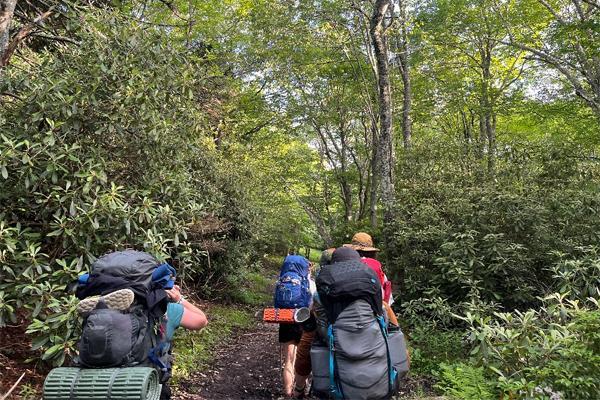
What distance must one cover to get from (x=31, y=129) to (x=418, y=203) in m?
7.67

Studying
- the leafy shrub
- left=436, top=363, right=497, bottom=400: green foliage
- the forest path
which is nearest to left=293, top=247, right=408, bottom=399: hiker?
left=436, top=363, right=497, bottom=400: green foliage

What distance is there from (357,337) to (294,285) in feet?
6.55

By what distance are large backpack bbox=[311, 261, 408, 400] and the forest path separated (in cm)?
244

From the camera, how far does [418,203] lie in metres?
9.98

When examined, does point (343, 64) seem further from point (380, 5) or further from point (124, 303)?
point (124, 303)

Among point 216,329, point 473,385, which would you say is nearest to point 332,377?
point 473,385

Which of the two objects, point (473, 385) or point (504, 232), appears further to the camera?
point (504, 232)

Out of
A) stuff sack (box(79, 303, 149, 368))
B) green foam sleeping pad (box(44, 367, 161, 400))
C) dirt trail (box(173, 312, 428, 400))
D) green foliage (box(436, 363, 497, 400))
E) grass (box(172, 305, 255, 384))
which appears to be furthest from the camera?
grass (box(172, 305, 255, 384))

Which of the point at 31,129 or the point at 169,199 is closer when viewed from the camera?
the point at 31,129

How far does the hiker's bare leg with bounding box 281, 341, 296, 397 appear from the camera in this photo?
559 cm

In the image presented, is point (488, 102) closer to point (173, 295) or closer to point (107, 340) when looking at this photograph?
point (173, 295)

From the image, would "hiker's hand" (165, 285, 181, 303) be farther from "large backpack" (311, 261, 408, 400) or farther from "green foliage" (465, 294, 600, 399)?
"green foliage" (465, 294, 600, 399)

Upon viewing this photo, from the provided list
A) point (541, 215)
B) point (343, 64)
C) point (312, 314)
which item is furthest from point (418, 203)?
point (343, 64)

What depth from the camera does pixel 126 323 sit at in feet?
8.37
